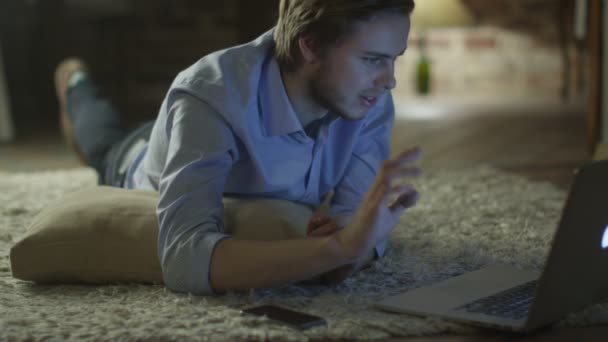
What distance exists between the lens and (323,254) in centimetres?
113

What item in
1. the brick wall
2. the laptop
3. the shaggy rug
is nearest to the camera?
the laptop

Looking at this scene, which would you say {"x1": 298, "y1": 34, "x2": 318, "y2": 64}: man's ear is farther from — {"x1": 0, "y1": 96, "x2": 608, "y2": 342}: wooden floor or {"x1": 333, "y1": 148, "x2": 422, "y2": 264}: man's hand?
{"x1": 0, "y1": 96, "x2": 608, "y2": 342}: wooden floor

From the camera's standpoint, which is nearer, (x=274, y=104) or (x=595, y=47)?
(x=274, y=104)

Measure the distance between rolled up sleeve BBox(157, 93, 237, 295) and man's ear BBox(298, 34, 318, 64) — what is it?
0.54 feet

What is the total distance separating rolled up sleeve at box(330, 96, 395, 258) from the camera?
1507 millimetres

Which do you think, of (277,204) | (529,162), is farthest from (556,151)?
(277,204)

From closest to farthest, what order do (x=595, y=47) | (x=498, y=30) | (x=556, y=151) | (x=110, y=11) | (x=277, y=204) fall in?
(x=277, y=204) → (x=595, y=47) → (x=556, y=151) → (x=110, y=11) → (x=498, y=30)

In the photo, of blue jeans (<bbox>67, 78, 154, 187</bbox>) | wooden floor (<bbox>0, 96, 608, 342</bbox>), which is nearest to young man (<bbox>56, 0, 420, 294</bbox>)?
blue jeans (<bbox>67, 78, 154, 187</bbox>)

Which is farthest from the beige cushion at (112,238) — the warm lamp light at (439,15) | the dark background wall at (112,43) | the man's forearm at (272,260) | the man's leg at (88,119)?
the warm lamp light at (439,15)

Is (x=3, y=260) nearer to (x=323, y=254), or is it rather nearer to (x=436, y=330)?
(x=323, y=254)

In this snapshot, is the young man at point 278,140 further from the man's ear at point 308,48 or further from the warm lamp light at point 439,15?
the warm lamp light at point 439,15

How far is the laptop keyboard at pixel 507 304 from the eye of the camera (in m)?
1.13

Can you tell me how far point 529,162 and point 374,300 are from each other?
1.62 metres

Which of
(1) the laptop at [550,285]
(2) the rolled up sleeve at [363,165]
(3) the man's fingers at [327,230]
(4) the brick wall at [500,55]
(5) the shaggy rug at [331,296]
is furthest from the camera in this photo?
(4) the brick wall at [500,55]
